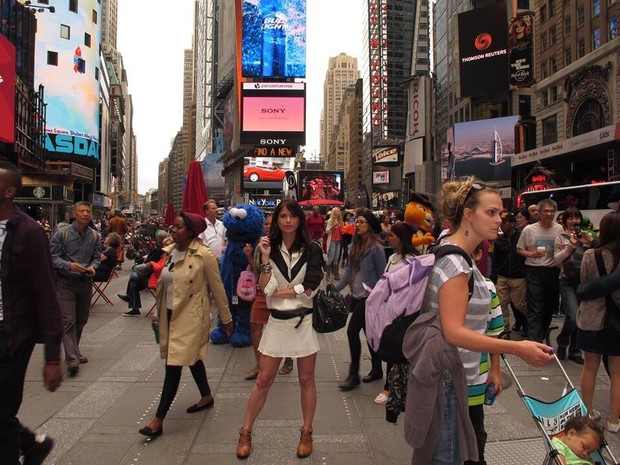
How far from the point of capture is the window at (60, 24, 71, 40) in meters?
55.0

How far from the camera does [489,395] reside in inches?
104

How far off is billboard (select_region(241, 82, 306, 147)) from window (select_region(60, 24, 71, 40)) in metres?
20.3

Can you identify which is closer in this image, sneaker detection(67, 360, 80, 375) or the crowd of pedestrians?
the crowd of pedestrians

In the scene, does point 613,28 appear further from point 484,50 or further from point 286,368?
point 286,368

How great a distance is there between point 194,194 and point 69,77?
5615 centimetres

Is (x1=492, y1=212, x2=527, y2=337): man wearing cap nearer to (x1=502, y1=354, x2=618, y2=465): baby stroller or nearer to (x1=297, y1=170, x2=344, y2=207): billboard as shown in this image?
(x1=502, y1=354, x2=618, y2=465): baby stroller

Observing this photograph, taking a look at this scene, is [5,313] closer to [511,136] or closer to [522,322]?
[522,322]

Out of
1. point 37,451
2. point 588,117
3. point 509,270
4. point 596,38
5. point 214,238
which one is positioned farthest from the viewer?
point 596,38

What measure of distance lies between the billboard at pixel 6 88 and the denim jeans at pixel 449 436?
54.4 feet

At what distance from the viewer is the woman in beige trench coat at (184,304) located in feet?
13.0

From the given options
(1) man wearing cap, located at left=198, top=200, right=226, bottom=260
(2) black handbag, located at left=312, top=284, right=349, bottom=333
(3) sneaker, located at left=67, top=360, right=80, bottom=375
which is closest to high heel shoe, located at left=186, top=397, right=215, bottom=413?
(2) black handbag, located at left=312, top=284, right=349, bottom=333

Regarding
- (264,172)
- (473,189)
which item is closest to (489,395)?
(473,189)

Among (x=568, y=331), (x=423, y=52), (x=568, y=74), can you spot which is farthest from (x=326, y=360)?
(x=423, y=52)

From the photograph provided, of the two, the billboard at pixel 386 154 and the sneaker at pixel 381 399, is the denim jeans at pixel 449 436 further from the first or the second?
the billboard at pixel 386 154
